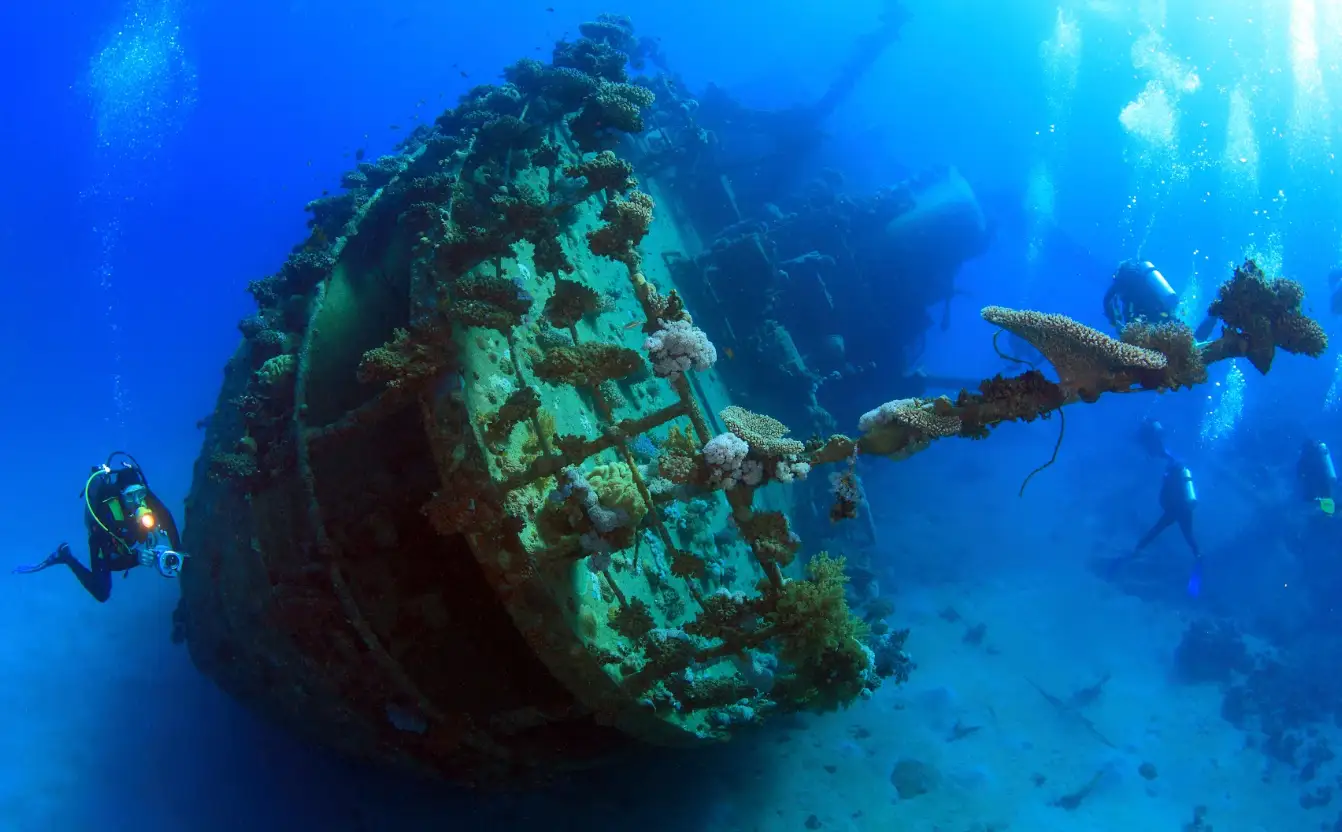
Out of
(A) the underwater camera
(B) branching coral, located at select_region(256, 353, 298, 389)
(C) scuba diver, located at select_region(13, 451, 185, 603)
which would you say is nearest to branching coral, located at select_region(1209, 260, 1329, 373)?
(B) branching coral, located at select_region(256, 353, 298, 389)

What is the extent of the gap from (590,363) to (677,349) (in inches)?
27.3

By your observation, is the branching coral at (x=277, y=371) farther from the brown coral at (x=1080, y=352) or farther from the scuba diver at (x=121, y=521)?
the brown coral at (x=1080, y=352)

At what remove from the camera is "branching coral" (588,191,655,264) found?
4.96m

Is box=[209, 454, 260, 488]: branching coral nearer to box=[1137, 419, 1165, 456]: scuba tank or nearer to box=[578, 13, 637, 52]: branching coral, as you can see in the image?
box=[578, 13, 637, 52]: branching coral

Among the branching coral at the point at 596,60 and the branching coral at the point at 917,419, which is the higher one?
the branching coral at the point at 596,60

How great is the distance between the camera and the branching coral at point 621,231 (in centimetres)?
496

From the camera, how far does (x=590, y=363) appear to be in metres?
4.73

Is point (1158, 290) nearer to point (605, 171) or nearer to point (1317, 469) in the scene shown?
point (605, 171)

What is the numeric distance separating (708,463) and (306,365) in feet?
14.0

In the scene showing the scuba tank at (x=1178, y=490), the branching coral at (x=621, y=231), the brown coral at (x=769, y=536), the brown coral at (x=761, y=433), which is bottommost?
the brown coral at (x=769, y=536)

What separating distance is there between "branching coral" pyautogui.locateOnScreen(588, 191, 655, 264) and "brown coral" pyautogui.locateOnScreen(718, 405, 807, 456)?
4.55ft

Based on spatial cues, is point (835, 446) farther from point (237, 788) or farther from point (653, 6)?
point (653, 6)

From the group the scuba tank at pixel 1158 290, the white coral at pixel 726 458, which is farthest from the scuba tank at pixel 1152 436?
the white coral at pixel 726 458

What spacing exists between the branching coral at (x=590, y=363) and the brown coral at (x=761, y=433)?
Answer: 0.78 metres
